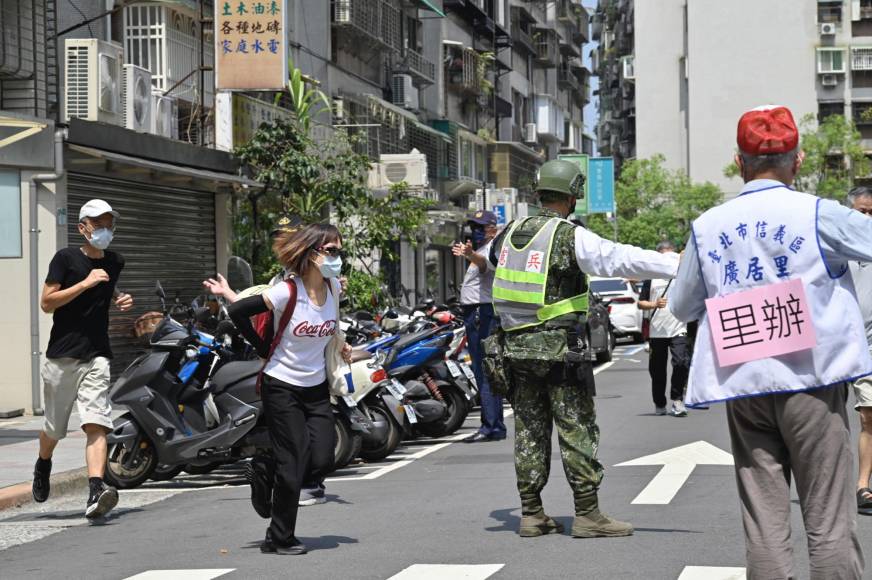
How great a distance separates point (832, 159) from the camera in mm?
69562

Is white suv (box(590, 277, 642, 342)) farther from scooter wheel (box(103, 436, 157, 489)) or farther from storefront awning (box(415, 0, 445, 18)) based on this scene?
scooter wheel (box(103, 436, 157, 489))

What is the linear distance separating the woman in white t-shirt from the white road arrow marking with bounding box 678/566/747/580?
208cm

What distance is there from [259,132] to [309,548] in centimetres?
1532

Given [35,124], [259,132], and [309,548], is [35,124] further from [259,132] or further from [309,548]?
[309,548]

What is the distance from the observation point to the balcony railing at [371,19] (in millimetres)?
33844

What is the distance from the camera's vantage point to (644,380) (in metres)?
22.3

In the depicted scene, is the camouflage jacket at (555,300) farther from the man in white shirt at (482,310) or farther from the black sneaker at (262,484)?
the man in white shirt at (482,310)

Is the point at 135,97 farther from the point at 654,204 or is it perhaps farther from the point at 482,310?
the point at 654,204

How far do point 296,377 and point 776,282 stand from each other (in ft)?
11.7

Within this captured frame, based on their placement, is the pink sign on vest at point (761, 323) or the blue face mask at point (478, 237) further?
the blue face mask at point (478, 237)

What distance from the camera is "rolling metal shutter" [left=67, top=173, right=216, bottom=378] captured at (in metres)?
19.0

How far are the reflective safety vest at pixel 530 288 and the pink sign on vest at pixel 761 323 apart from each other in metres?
2.78

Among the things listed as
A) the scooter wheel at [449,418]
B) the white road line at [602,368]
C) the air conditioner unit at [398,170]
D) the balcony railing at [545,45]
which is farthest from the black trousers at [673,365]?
the balcony railing at [545,45]

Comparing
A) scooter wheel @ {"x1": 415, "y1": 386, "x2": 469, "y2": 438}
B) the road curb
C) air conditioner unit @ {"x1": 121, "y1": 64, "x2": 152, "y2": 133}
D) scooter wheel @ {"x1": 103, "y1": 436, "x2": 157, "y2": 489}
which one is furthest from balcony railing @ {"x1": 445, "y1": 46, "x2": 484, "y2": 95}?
scooter wheel @ {"x1": 103, "y1": 436, "x2": 157, "y2": 489}
